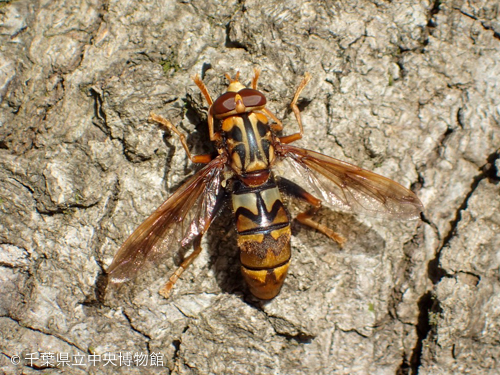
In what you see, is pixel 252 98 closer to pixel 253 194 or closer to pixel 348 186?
pixel 253 194

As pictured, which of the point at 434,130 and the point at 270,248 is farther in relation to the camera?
the point at 434,130

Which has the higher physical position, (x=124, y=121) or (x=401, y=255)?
(x=124, y=121)

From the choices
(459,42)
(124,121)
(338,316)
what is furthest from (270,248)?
(459,42)

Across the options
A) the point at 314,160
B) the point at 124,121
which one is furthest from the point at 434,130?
the point at 124,121

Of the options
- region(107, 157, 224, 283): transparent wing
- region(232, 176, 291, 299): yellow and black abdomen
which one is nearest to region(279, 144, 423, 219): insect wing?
region(232, 176, 291, 299): yellow and black abdomen

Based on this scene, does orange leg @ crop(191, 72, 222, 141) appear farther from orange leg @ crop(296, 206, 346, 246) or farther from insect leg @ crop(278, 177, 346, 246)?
orange leg @ crop(296, 206, 346, 246)

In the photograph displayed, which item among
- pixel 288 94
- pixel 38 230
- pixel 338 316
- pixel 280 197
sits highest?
pixel 288 94

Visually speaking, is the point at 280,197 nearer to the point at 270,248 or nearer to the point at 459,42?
the point at 270,248
